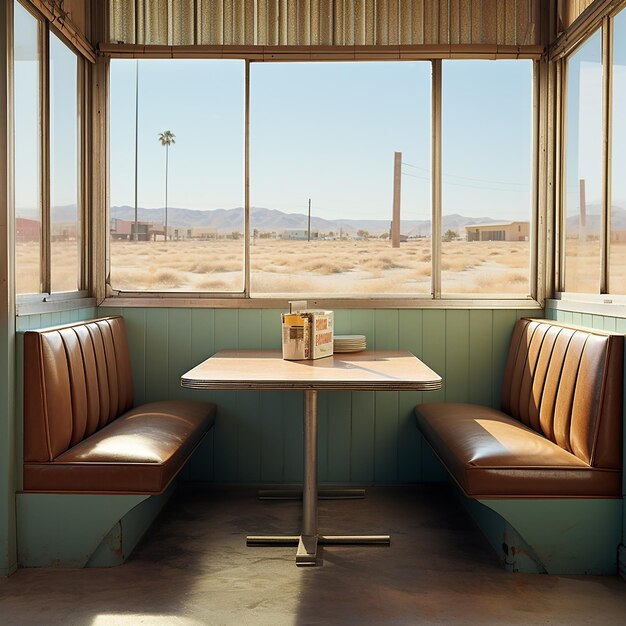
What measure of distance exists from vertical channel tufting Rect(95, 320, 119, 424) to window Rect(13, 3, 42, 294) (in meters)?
0.42

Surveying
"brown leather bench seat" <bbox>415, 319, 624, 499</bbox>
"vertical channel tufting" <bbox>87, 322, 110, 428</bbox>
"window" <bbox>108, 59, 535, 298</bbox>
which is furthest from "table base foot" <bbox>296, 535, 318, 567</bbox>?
"window" <bbox>108, 59, 535, 298</bbox>

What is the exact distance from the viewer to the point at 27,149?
357 centimetres

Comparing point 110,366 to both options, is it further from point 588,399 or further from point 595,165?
point 595,165

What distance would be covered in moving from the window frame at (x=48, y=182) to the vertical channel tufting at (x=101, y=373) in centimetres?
22

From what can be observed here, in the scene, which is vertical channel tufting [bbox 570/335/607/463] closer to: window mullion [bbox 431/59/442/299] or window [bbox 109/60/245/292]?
window mullion [bbox 431/59/442/299]

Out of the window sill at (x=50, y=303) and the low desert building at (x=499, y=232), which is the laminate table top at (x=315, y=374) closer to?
the window sill at (x=50, y=303)

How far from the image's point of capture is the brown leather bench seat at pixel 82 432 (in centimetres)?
316

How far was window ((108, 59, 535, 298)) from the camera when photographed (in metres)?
4.52

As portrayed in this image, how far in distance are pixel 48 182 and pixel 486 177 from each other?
8.01ft

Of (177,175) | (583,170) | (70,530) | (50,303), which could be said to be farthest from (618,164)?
(70,530)

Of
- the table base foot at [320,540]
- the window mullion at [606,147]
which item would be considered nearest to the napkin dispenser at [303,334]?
the table base foot at [320,540]

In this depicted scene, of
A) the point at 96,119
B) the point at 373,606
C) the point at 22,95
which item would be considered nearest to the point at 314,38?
the point at 96,119

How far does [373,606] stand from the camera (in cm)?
284

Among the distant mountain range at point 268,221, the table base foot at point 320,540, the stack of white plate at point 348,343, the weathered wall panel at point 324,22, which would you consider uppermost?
the weathered wall panel at point 324,22
